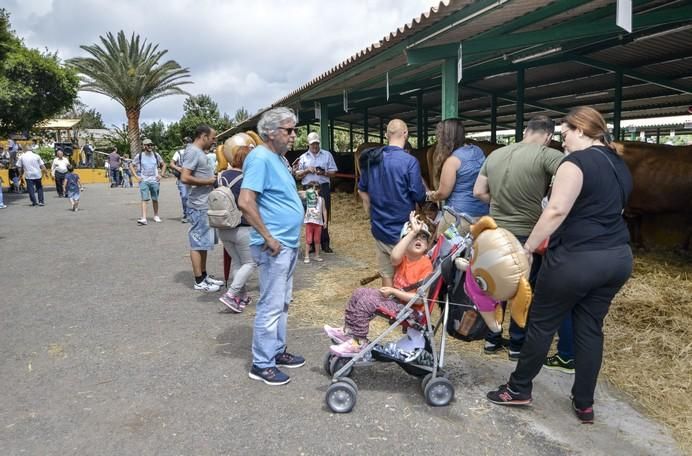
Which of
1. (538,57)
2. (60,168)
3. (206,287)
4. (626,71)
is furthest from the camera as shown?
(60,168)

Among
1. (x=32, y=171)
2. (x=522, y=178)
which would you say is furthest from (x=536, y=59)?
(x=32, y=171)

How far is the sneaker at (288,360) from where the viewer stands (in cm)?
381

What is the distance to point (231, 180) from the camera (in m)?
5.16

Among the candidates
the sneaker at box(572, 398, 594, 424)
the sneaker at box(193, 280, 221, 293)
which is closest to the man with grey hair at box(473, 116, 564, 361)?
the sneaker at box(572, 398, 594, 424)

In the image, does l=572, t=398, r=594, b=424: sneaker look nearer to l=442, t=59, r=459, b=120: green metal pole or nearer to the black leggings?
the black leggings

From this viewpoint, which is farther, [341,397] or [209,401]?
[209,401]

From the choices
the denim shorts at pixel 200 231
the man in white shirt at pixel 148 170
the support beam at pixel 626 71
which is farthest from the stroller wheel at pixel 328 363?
the man in white shirt at pixel 148 170

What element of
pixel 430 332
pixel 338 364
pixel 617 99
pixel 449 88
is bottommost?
pixel 338 364

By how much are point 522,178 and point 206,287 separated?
12.1 ft

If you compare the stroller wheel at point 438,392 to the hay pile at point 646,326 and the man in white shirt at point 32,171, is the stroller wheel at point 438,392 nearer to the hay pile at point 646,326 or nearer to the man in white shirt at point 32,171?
the hay pile at point 646,326

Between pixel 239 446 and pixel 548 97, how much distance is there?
12406 mm

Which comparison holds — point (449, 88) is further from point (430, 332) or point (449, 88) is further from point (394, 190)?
point (430, 332)

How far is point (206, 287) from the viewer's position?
583 centimetres

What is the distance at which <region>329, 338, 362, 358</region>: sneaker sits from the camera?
11.0 ft
